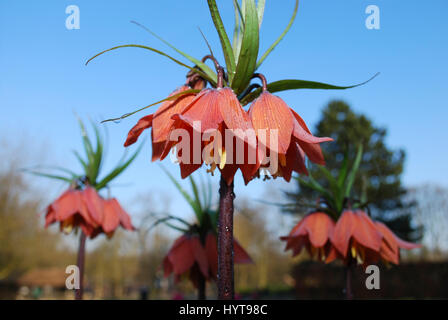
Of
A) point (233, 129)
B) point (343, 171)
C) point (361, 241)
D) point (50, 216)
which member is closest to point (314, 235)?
point (361, 241)

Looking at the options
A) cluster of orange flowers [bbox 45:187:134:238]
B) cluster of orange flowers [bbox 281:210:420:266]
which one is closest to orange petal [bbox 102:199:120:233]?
cluster of orange flowers [bbox 45:187:134:238]

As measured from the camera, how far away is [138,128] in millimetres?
1205

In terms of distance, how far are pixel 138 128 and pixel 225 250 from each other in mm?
460

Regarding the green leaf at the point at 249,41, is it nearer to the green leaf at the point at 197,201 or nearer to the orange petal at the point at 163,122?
the orange petal at the point at 163,122

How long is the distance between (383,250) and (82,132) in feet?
7.16

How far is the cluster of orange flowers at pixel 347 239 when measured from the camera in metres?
2.01

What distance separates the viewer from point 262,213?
18.0 meters

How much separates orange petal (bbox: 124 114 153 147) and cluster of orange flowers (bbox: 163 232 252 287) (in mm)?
1032

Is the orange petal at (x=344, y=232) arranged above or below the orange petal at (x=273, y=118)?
below

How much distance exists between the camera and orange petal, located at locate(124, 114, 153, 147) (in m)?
1.20

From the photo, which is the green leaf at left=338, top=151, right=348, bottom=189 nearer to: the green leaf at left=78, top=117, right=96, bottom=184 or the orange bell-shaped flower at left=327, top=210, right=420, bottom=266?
the orange bell-shaped flower at left=327, top=210, right=420, bottom=266

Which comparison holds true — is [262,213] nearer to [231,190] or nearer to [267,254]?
[267,254]

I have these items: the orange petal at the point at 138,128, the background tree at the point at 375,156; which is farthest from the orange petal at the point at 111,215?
the background tree at the point at 375,156
